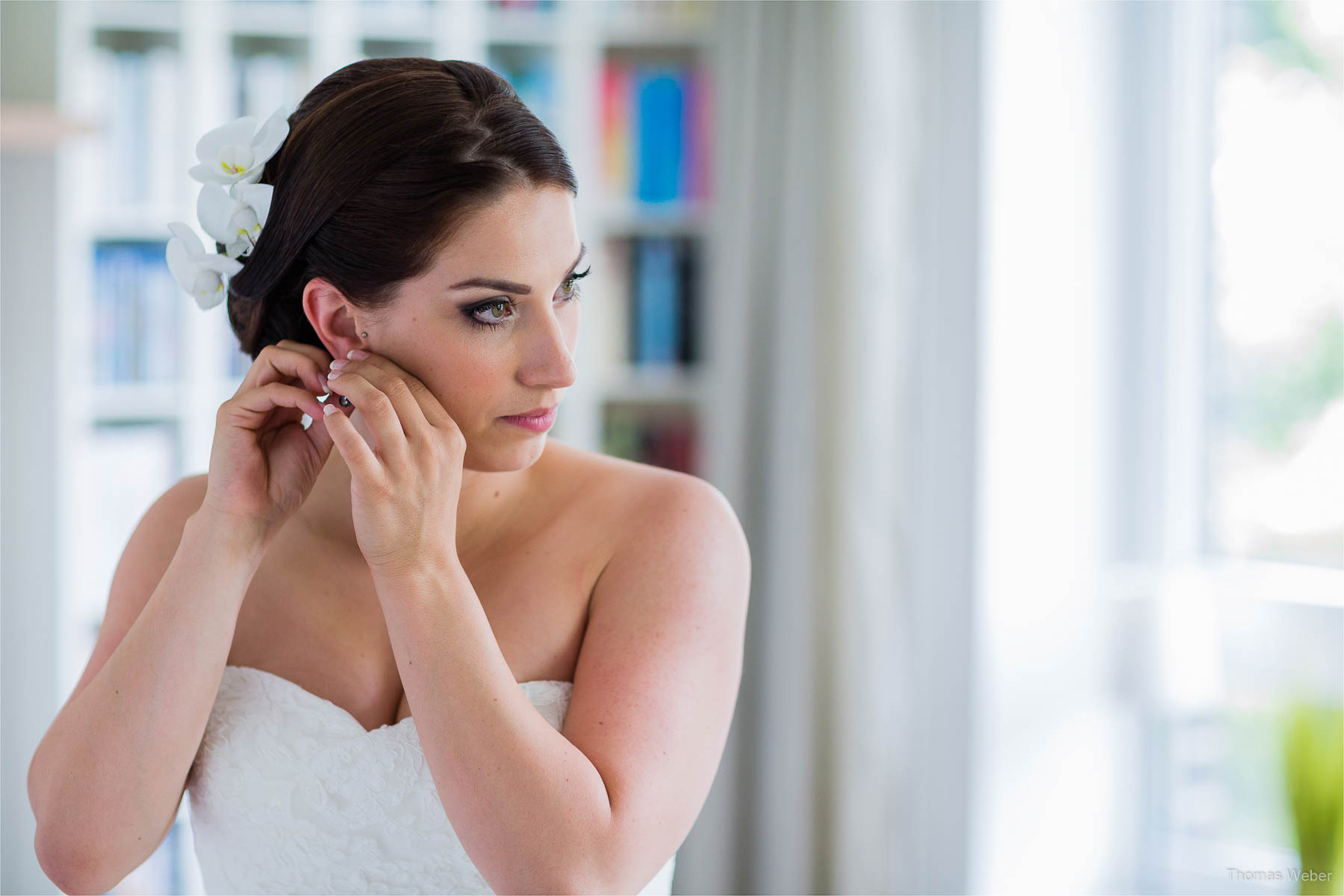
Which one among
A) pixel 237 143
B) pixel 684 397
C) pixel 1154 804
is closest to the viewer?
pixel 237 143

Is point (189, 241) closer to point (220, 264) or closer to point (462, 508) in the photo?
point (220, 264)

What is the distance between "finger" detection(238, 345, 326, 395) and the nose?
0.79 ft

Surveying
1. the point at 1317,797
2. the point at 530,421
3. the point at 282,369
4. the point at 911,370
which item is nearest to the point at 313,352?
the point at 282,369

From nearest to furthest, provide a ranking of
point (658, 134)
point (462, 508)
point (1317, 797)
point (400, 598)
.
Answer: point (400, 598) → point (462, 508) → point (1317, 797) → point (658, 134)

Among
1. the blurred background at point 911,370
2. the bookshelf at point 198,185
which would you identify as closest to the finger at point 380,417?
the blurred background at point 911,370

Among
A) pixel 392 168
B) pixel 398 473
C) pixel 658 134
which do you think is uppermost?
pixel 658 134

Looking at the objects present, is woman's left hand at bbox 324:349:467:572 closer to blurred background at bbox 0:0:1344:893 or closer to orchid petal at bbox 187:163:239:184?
orchid petal at bbox 187:163:239:184

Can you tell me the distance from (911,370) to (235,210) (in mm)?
1600

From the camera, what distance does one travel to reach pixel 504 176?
1074 millimetres

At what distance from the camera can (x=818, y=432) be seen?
99.5 inches

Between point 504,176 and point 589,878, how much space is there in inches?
28.2

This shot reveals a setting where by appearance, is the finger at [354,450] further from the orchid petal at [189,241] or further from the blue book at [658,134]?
the blue book at [658,134]

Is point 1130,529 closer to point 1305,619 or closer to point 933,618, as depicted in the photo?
point 1305,619

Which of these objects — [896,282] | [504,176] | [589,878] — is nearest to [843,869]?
[896,282]
